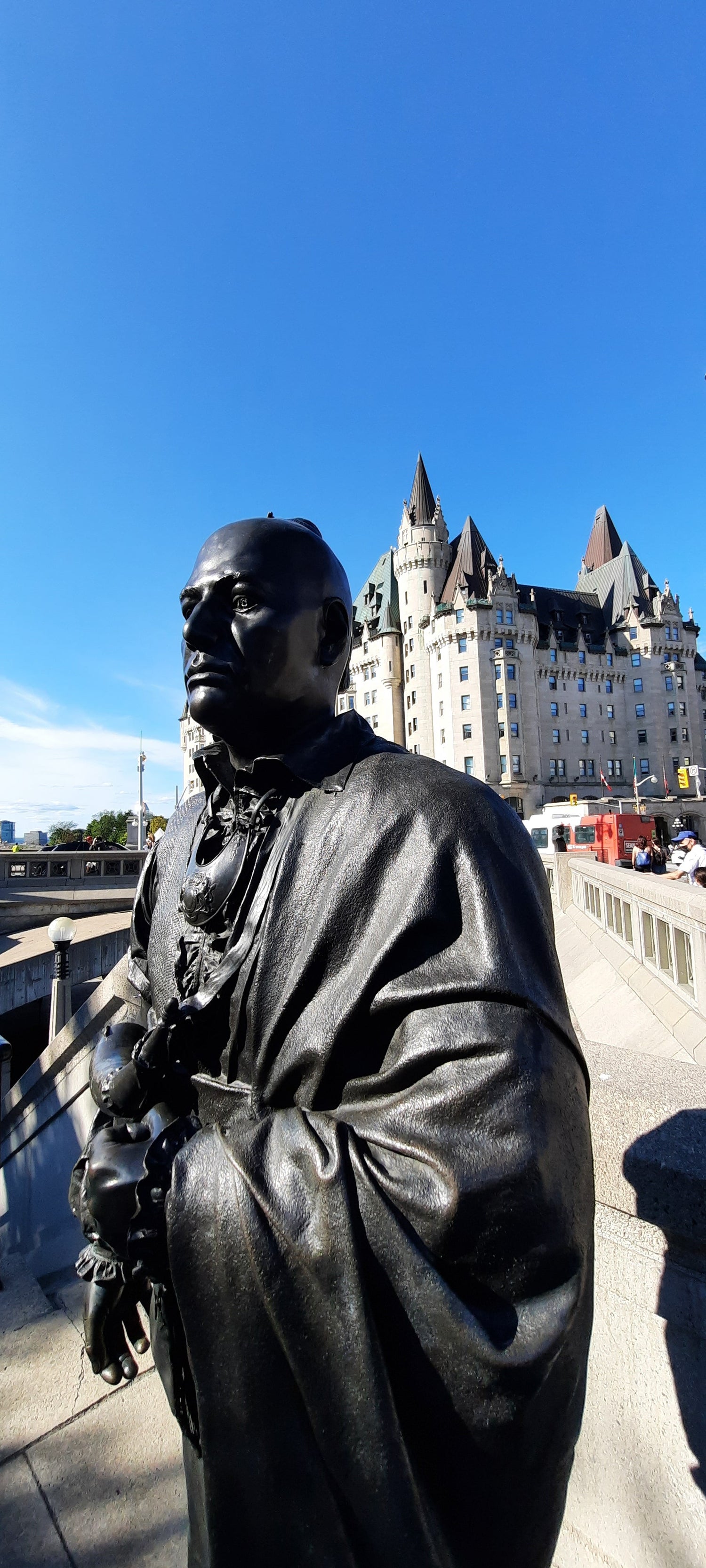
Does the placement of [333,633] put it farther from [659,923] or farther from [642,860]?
[642,860]

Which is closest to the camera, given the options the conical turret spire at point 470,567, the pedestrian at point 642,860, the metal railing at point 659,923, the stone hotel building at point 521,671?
the metal railing at point 659,923

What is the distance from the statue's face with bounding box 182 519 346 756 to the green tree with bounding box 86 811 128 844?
88174 mm

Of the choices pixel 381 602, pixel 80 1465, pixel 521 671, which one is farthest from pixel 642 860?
pixel 381 602

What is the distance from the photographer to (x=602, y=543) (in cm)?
7512

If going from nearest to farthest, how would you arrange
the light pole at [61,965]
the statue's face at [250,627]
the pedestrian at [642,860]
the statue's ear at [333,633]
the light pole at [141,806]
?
the statue's face at [250,627], the statue's ear at [333,633], the light pole at [61,965], the pedestrian at [642,860], the light pole at [141,806]

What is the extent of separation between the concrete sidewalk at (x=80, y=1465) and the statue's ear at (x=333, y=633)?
2.62 m

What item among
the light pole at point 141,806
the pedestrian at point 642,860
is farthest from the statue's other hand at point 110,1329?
the light pole at point 141,806

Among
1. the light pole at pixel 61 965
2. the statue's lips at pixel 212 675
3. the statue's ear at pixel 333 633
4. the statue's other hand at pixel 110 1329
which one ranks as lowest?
the light pole at pixel 61 965

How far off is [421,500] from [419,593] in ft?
32.1

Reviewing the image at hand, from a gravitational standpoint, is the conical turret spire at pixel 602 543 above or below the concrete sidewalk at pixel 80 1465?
above

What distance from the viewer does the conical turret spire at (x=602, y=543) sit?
7469 centimetres

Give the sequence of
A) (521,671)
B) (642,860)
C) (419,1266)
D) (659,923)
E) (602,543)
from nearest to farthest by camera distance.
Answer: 1. (419,1266)
2. (659,923)
3. (642,860)
4. (521,671)
5. (602,543)

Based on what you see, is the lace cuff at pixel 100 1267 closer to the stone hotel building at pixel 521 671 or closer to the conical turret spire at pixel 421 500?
the stone hotel building at pixel 521 671

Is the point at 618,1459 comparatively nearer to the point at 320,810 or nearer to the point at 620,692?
the point at 320,810
